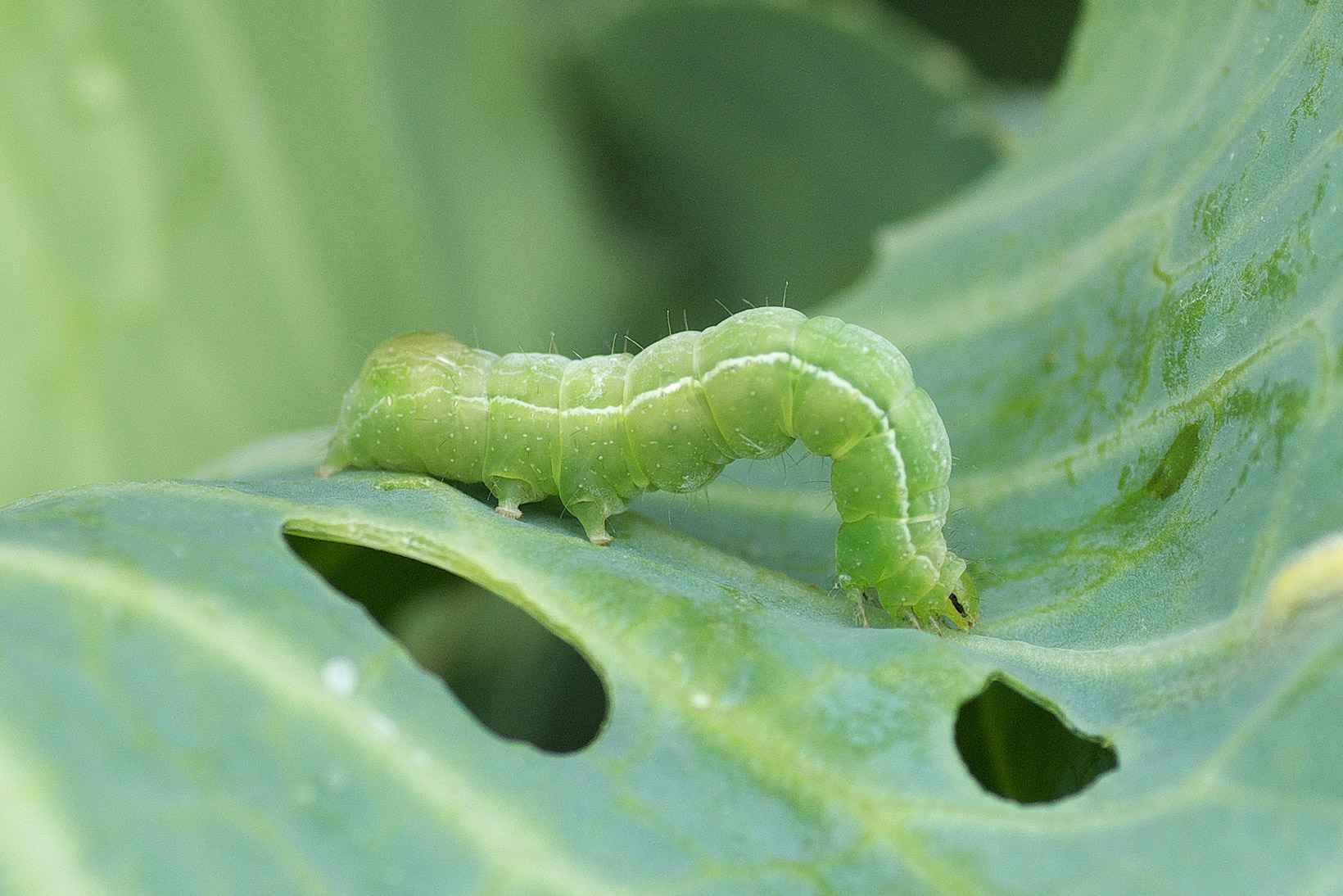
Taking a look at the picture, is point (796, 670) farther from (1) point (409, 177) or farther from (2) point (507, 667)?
(1) point (409, 177)

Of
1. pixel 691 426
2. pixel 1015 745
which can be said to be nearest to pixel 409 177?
pixel 691 426

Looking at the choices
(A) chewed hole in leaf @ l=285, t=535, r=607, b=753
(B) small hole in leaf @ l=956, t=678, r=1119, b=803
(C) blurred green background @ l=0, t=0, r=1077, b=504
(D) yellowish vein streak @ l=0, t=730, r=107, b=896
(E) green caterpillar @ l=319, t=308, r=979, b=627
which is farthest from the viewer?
(A) chewed hole in leaf @ l=285, t=535, r=607, b=753

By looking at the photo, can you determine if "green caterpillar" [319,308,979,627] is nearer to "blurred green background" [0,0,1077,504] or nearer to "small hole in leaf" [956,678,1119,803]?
"small hole in leaf" [956,678,1119,803]

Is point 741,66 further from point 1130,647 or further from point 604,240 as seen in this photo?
point 1130,647

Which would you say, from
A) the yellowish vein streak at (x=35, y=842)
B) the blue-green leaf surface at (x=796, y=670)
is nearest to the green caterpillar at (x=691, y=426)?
the blue-green leaf surface at (x=796, y=670)

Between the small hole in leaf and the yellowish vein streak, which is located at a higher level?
the small hole in leaf

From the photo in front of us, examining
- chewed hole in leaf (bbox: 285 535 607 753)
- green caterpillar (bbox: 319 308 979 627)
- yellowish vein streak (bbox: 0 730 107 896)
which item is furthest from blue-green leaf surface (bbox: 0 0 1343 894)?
chewed hole in leaf (bbox: 285 535 607 753)

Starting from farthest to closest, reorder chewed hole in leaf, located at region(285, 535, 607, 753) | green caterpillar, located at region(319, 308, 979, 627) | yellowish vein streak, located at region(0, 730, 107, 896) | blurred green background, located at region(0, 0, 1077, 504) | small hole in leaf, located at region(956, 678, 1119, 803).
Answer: chewed hole in leaf, located at region(285, 535, 607, 753) → blurred green background, located at region(0, 0, 1077, 504) → green caterpillar, located at region(319, 308, 979, 627) → small hole in leaf, located at region(956, 678, 1119, 803) → yellowish vein streak, located at region(0, 730, 107, 896)
